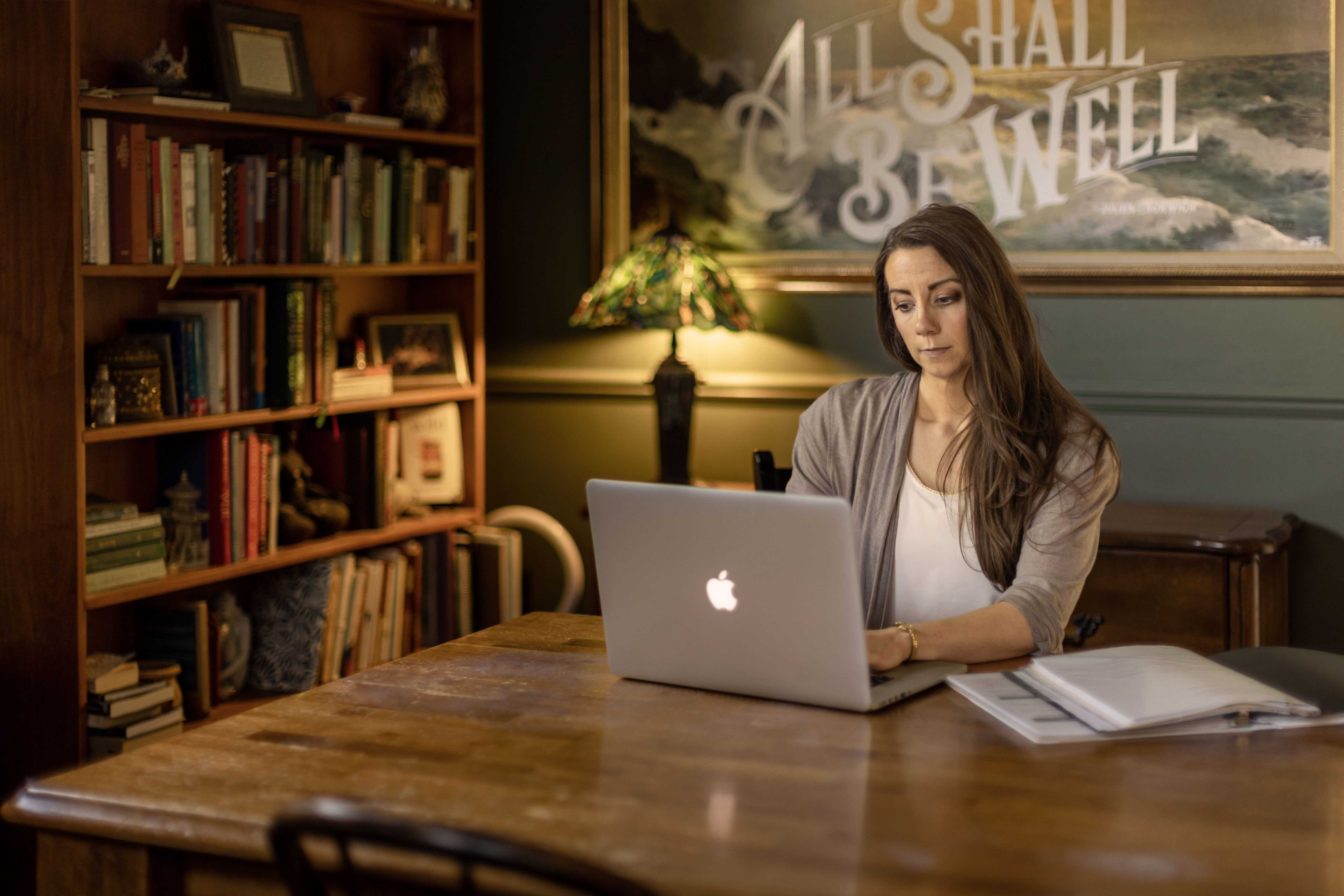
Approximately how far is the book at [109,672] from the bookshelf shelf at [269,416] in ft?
1.50

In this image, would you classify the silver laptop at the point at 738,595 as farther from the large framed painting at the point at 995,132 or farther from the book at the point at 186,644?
the large framed painting at the point at 995,132

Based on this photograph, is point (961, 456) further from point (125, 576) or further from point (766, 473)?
point (125, 576)

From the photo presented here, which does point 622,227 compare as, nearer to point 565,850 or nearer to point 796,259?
point 796,259

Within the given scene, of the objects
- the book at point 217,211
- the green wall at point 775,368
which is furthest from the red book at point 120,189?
the green wall at point 775,368

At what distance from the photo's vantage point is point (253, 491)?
3.01 meters

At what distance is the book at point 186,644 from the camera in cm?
287

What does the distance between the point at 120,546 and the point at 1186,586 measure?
Result: 2217mm

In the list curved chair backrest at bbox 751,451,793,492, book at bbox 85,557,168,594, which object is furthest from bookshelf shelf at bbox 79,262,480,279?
curved chair backrest at bbox 751,451,793,492

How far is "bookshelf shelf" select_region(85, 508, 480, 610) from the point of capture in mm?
2676

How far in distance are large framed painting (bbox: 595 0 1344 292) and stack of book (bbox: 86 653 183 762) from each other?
1.75 m

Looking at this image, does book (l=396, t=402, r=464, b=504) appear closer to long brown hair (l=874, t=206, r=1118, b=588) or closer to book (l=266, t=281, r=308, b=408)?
book (l=266, t=281, r=308, b=408)

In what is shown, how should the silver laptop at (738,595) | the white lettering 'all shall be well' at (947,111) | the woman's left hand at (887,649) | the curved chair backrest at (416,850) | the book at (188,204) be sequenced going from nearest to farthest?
the curved chair backrest at (416,850) < the silver laptop at (738,595) < the woman's left hand at (887,649) < the book at (188,204) < the white lettering 'all shall be well' at (947,111)

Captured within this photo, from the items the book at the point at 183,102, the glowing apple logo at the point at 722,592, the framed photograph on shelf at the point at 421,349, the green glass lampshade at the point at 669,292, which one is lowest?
the glowing apple logo at the point at 722,592

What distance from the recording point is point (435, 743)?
4.49ft
